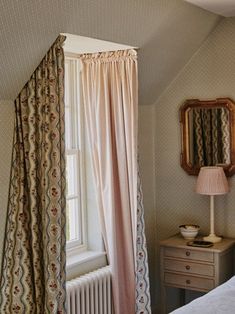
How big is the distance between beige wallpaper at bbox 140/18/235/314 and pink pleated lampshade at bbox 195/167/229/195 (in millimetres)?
184

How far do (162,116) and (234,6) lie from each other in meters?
1.15

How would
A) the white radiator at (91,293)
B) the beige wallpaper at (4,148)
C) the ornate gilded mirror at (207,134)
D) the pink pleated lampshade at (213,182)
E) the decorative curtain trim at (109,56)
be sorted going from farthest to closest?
the ornate gilded mirror at (207,134) → the pink pleated lampshade at (213,182) → the decorative curtain trim at (109,56) → the white radiator at (91,293) → the beige wallpaper at (4,148)

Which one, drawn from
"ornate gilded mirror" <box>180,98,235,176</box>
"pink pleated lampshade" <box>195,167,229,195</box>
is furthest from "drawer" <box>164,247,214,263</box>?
"ornate gilded mirror" <box>180,98,235,176</box>

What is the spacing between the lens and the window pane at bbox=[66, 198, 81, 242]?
4355 mm

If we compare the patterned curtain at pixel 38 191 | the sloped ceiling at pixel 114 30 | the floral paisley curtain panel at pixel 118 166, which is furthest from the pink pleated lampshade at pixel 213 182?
the patterned curtain at pixel 38 191

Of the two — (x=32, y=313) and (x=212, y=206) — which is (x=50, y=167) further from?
(x=212, y=206)

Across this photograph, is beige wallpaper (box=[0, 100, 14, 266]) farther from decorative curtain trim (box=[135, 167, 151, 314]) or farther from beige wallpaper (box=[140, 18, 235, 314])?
beige wallpaper (box=[140, 18, 235, 314])

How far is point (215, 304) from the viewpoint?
124 inches

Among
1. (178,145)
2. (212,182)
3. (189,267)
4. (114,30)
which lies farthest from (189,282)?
(114,30)

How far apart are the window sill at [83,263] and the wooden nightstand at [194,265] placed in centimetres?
53

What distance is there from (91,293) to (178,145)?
150 cm

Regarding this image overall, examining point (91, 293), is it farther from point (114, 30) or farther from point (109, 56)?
point (114, 30)

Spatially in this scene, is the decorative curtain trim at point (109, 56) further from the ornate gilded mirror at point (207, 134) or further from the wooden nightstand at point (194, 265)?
the wooden nightstand at point (194, 265)

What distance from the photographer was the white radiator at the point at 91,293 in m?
3.84
